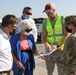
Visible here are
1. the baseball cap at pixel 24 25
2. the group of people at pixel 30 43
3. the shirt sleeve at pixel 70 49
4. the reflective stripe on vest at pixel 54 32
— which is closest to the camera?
the shirt sleeve at pixel 70 49

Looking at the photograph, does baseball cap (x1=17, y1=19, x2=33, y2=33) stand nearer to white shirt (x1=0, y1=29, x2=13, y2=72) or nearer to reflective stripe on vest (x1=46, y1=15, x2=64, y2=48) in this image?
white shirt (x1=0, y1=29, x2=13, y2=72)

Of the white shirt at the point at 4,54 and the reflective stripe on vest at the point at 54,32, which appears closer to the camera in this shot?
the white shirt at the point at 4,54

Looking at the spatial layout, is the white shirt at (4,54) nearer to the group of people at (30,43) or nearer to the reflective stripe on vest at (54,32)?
the group of people at (30,43)

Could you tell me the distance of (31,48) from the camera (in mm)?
4965

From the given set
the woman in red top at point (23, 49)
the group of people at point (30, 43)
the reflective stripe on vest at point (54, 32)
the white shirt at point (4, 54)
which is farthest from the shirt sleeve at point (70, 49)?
the reflective stripe on vest at point (54, 32)

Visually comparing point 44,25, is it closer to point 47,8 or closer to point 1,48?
point 47,8

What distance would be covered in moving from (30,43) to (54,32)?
2.88 feet

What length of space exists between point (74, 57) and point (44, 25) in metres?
1.94

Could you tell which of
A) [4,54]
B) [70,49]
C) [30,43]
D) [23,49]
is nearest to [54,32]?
[30,43]

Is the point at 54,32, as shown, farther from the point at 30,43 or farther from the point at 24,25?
the point at 24,25

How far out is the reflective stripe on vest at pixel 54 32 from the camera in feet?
18.6

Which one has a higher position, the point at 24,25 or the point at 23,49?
the point at 24,25

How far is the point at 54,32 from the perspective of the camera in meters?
5.69

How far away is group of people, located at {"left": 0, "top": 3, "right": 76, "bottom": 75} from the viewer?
398 cm
